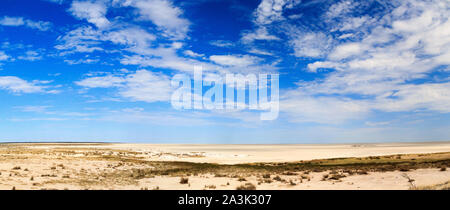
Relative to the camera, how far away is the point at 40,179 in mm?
20094

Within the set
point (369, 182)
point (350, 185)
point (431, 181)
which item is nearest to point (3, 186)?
point (350, 185)
